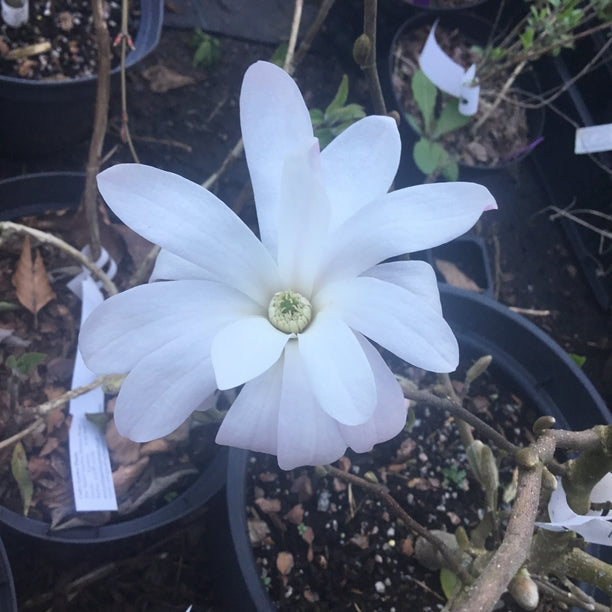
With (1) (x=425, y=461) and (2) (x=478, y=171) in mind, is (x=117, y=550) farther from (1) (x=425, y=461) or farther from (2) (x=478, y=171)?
(2) (x=478, y=171)

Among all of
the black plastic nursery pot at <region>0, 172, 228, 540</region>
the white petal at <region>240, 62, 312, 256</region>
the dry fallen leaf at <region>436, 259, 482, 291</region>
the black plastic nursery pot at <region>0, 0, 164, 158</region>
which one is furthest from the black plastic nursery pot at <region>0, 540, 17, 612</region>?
the dry fallen leaf at <region>436, 259, 482, 291</region>

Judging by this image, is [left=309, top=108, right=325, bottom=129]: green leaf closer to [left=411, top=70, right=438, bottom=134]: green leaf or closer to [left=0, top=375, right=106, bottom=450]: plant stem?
[left=411, top=70, right=438, bottom=134]: green leaf

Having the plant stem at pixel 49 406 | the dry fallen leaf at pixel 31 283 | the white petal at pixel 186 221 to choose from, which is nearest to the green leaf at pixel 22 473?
the plant stem at pixel 49 406

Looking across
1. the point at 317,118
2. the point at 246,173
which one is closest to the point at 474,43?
the point at 246,173

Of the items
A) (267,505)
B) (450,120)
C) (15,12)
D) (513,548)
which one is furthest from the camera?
(450,120)

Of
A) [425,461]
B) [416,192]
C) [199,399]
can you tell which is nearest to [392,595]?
A: [425,461]

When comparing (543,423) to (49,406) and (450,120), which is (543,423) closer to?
(49,406)
